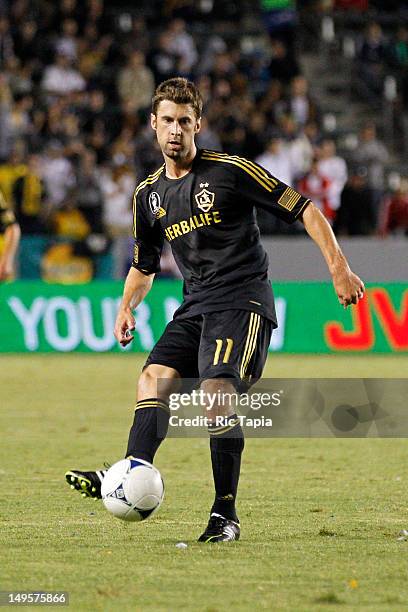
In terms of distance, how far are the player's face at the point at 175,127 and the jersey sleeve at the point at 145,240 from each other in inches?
17.5

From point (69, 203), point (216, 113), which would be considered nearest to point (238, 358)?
point (69, 203)

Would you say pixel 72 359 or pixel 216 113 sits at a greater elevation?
pixel 216 113

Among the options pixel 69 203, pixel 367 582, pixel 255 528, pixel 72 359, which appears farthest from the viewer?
pixel 69 203

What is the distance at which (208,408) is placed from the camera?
6.31m

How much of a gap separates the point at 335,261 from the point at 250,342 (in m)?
0.66

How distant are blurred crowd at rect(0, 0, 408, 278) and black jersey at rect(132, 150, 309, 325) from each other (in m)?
12.9

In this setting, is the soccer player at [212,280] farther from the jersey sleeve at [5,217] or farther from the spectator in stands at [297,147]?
the spectator in stands at [297,147]

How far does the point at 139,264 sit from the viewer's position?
7.09 metres

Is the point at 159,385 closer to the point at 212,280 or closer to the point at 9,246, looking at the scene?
the point at 212,280

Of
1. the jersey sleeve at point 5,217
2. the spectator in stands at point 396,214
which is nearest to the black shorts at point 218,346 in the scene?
the jersey sleeve at point 5,217

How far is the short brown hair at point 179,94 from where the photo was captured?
6434mm

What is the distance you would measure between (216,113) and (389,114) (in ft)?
14.0

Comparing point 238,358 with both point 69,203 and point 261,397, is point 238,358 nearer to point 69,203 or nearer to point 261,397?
point 261,397

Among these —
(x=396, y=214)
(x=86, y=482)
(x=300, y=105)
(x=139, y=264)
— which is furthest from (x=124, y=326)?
(x=300, y=105)
